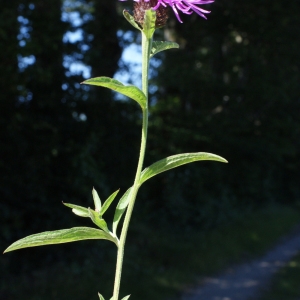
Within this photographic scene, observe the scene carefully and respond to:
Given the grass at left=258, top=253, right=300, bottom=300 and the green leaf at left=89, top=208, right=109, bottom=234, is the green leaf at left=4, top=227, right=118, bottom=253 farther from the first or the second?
the grass at left=258, top=253, right=300, bottom=300

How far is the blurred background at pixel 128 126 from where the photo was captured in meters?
5.23

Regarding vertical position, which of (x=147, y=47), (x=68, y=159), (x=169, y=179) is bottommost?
(x=147, y=47)

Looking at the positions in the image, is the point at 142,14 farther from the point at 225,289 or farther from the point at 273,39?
the point at 273,39

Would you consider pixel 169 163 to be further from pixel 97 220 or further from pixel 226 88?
pixel 226 88

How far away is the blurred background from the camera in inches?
206

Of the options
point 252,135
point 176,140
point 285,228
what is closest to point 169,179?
point 176,140

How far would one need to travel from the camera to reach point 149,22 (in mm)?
745

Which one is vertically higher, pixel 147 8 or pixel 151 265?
pixel 151 265

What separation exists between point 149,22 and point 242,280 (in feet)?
23.2

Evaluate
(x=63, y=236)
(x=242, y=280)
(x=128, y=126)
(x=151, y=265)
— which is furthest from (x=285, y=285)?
(x=63, y=236)

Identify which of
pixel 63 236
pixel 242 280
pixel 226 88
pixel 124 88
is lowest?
pixel 63 236

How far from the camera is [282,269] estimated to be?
8039mm

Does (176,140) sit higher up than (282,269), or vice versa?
(176,140)

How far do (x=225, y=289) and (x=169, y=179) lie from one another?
244 cm
